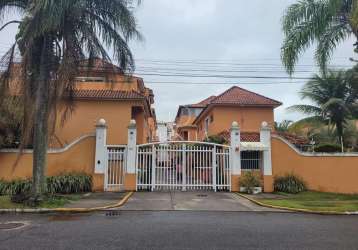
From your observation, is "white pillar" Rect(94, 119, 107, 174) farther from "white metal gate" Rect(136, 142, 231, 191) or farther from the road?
the road

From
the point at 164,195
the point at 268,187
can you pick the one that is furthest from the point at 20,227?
the point at 268,187

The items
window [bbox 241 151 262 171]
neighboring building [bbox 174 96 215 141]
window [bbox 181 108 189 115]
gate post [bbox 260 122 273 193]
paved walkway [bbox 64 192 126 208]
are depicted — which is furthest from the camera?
window [bbox 181 108 189 115]

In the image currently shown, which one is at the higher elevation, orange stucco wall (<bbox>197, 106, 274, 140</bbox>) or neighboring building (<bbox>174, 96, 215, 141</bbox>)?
neighboring building (<bbox>174, 96, 215, 141</bbox>)

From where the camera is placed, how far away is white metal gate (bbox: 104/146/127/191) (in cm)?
1694

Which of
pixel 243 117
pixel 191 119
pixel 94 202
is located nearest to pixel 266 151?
pixel 94 202

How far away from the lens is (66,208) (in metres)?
11.3

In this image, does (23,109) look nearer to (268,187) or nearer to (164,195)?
(164,195)

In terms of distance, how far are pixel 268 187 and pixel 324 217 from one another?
6.57 m

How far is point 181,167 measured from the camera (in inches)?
670

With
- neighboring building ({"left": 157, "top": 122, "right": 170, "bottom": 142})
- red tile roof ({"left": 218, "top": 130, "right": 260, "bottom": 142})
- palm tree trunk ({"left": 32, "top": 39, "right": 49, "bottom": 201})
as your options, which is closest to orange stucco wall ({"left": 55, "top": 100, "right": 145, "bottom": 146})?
red tile roof ({"left": 218, "top": 130, "right": 260, "bottom": 142})

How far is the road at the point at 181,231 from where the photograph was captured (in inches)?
266

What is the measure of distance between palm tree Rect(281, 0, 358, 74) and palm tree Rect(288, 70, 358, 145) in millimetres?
10256

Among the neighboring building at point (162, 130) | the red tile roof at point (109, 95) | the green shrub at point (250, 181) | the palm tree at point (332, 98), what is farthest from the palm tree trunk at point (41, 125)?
the neighboring building at point (162, 130)

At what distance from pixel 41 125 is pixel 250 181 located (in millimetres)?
9459
